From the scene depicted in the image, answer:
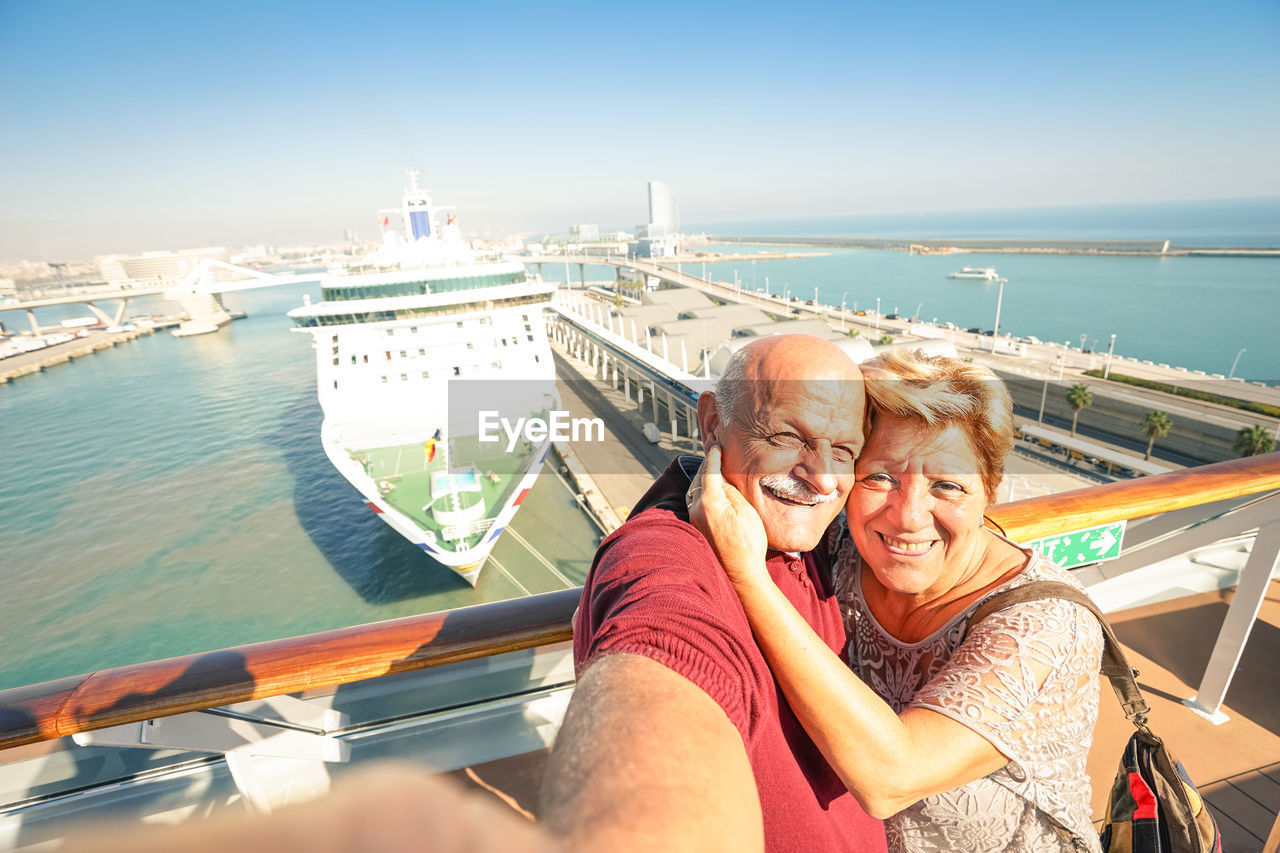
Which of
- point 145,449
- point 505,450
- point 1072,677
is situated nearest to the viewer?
point 1072,677

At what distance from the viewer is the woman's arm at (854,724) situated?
2.80ft

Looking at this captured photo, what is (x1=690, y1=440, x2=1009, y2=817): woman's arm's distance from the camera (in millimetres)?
854

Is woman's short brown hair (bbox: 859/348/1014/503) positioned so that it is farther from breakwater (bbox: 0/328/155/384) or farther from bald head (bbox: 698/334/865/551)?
breakwater (bbox: 0/328/155/384)

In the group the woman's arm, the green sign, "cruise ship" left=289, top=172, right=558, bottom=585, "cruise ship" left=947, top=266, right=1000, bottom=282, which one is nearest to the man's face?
the woman's arm

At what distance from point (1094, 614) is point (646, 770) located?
38.1 inches

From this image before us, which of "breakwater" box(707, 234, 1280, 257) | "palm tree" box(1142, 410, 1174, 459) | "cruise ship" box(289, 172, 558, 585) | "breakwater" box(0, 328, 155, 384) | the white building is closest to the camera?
"cruise ship" box(289, 172, 558, 585)

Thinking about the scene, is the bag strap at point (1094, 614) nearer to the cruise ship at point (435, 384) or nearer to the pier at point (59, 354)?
the cruise ship at point (435, 384)

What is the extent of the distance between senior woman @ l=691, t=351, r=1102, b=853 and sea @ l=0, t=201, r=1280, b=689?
12375 millimetres

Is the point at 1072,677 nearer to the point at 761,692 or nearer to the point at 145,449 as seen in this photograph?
the point at 761,692

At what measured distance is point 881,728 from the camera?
861 millimetres

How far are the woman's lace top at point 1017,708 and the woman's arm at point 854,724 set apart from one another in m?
0.05

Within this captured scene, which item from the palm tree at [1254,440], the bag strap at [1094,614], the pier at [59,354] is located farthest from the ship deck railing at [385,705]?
the pier at [59,354]

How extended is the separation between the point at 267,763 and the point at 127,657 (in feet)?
50.9

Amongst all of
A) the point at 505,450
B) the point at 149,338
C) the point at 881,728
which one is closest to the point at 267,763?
the point at 881,728
